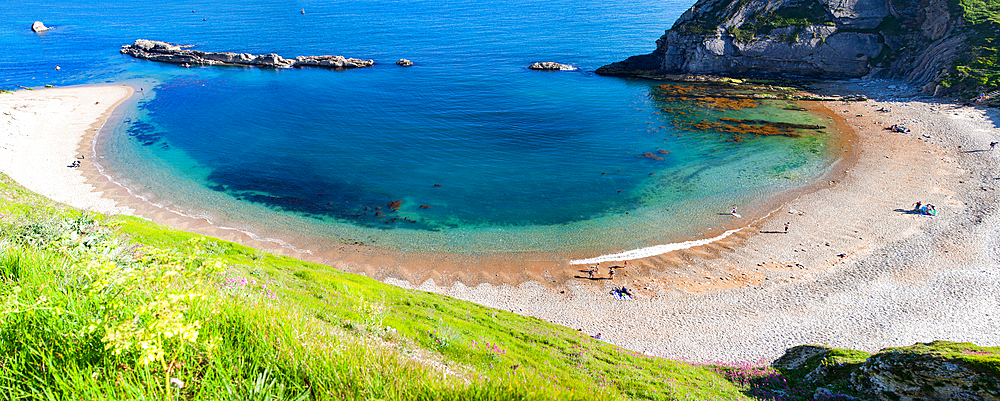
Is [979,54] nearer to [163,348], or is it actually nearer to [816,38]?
[816,38]

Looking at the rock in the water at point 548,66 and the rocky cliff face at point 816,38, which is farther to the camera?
the rock in the water at point 548,66

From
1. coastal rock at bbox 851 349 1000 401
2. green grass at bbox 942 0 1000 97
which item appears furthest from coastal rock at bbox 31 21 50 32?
green grass at bbox 942 0 1000 97

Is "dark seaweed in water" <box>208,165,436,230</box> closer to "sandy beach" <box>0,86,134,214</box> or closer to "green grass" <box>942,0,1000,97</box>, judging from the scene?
"sandy beach" <box>0,86,134,214</box>

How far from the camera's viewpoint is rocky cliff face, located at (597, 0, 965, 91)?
75875 mm

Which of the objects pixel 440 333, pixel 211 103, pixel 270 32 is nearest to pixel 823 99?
pixel 440 333

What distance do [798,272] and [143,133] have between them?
277 ft

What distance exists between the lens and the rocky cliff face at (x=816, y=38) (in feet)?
249

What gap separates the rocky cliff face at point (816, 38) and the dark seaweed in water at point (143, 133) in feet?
311

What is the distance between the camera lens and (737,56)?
87.1 metres

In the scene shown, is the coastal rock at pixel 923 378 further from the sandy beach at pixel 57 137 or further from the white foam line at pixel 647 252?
the sandy beach at pixel 57 137

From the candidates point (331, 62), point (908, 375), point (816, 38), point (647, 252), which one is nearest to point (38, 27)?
point (331, 62)

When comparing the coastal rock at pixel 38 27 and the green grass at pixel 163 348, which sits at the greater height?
the coastal rock at pixel 38 27

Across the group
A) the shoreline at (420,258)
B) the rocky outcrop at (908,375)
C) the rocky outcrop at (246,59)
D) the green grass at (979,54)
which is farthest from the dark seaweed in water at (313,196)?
the green grass at (979,54)

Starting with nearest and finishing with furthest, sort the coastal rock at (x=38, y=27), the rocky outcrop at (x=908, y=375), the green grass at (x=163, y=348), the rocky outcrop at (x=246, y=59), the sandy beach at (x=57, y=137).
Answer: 1. the green grass at (x=163, y=348)
2. the rocky outcrop at (x=908, y=375)
3. the sandy beach at (x=57, y=137)
4. the rocky outcrop at (x=246, y=59)
5. the coastal rock at (x=38, y=27)
